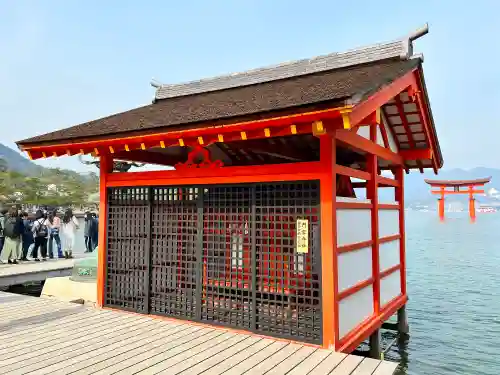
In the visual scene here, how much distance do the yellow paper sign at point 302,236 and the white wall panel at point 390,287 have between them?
263cm

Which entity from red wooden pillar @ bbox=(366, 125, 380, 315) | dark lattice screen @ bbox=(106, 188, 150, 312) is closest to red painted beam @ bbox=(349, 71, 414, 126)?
red wooden pillar @ bbox=(366, 125, 380, 315)

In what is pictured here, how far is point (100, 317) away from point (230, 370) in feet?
10.1

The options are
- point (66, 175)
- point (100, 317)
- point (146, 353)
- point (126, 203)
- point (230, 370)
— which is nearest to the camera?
point (230, 370)

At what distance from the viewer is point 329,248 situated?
5.05m

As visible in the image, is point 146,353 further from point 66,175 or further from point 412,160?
point 66,175

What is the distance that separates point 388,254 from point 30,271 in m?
10.2

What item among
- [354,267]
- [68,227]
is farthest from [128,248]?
[68,227]

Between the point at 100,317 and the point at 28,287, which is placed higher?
the point at 100,317

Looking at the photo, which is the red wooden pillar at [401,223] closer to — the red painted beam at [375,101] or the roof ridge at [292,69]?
the roof ridge at [292,69]

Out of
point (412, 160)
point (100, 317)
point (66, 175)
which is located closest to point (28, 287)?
point (100, 317)

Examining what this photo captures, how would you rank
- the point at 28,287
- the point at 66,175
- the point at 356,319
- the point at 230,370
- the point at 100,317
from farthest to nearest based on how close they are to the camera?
1. the point at 66,175
2. the point at 28,287
3. the point at 100,317
4. the point at 356,319
5. the point at 230,370

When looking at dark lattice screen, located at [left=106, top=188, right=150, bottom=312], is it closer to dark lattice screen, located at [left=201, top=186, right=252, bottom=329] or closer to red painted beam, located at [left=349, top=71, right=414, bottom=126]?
dark lattice screen, located at [left=201, top=186, right=252, bottom=329]

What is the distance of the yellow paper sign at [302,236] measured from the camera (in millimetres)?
5363

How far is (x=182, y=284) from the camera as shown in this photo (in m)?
6.61
